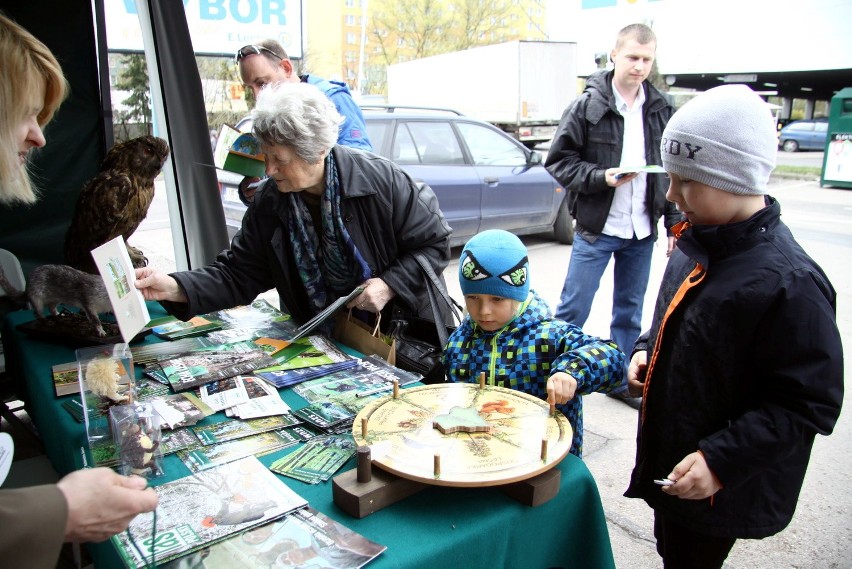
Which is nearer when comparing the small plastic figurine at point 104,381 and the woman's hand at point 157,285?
the small plastic figurine at point 104,381

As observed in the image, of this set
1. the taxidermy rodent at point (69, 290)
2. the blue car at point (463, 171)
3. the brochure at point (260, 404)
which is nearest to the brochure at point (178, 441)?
the brochure at point (260, 404)

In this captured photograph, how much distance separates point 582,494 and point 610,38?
25.6m

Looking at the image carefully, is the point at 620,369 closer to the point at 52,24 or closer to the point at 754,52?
the point at 52,24

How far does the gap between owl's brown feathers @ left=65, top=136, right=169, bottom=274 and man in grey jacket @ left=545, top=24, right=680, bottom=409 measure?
6.47 feet

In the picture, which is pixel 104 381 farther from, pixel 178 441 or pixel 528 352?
pixel 528 352

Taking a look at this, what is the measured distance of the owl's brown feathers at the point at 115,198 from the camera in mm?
2082

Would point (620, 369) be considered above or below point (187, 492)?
above

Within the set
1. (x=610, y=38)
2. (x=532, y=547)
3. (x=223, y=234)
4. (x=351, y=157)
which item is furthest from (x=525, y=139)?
(x=532, y=547)

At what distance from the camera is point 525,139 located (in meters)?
16.4

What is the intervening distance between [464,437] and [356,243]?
989 mm

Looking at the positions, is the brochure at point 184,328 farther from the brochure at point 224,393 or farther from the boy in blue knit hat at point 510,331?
the boy in blue knit hat at point 510,331

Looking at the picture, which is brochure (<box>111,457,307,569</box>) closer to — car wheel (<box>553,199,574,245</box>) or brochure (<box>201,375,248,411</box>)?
brochure (<box>201,375,248,411</box>)

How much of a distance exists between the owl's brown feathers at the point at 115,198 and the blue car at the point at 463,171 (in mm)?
3642

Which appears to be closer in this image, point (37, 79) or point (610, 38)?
point (37, 79)
